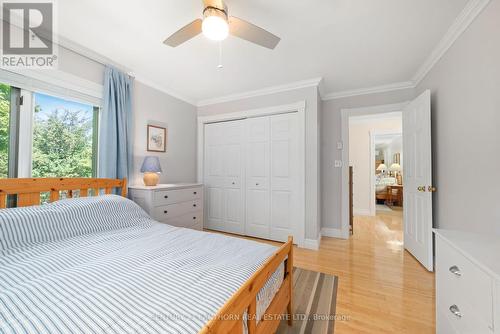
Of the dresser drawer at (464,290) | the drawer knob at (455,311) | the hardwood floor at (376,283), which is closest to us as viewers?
the dresser drawer at (464,290)

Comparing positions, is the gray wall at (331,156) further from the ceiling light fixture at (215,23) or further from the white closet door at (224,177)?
the ceiling light fixture at (215,23)

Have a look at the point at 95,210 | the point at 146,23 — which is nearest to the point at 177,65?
the point at 146,23

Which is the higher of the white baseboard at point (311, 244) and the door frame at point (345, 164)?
the door frame at point (345, 164)

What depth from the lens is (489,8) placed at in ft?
Result: 4.91

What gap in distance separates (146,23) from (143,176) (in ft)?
6.23

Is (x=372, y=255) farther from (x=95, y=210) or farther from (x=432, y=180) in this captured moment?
(x=95, y=210)

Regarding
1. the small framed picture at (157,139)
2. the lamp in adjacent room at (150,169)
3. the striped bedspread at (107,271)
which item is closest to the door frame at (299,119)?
the small framed picture at (157,139)

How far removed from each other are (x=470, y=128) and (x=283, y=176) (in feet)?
6.78

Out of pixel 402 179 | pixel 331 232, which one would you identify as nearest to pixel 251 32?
pixel 331 232

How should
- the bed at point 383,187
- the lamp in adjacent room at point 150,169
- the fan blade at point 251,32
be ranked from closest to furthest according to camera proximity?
the fan blade at point 251,32 < the lamp in adjacent room at point 150,169 < the bed at point 383,187

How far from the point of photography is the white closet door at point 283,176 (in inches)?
122

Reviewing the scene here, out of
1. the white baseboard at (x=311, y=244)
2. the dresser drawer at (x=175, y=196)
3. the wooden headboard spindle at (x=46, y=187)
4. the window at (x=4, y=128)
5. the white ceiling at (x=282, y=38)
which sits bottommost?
the white baseboard at (x=311, y=244)

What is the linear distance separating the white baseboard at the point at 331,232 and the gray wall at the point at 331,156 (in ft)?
0.16

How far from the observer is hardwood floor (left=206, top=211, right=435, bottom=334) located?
1558 millimetres
